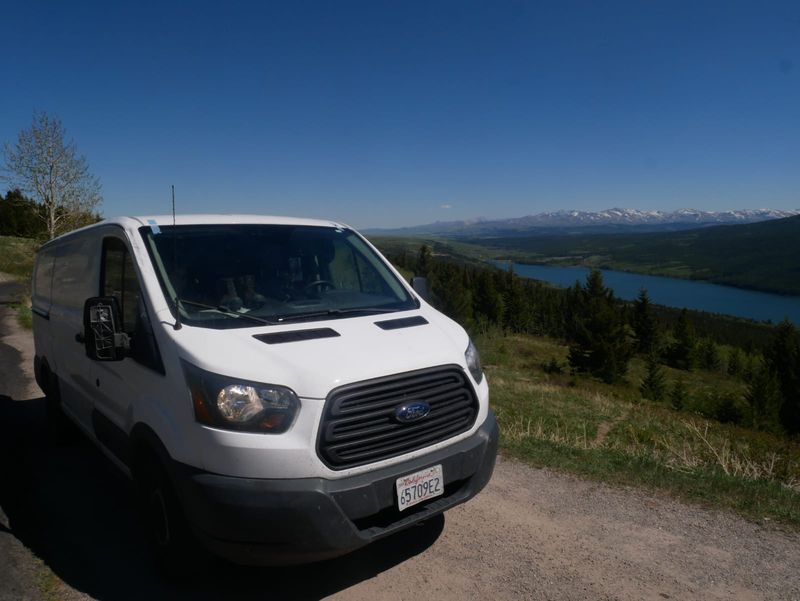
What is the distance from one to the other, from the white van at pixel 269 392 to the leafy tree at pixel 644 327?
8750cm

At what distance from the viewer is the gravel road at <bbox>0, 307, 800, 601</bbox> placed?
10.4 feet

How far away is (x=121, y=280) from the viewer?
3717mm

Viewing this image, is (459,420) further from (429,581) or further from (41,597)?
(41,597)

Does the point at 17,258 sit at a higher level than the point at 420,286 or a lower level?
lower

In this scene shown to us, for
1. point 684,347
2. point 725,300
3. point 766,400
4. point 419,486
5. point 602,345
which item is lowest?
point 725,300

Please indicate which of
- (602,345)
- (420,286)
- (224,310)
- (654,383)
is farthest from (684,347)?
(224,310)

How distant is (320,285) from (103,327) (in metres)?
1.43

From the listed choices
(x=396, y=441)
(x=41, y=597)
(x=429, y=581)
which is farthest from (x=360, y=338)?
(x=41, y=597)

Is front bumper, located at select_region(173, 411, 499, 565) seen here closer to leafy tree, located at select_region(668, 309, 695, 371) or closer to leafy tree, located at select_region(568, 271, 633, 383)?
leafy tree, located at select_region(568, 271, 633, 383)

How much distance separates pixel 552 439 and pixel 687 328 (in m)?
88.2

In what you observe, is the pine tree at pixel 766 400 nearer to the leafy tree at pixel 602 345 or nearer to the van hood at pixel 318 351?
the leafy tree at pixel 602 345

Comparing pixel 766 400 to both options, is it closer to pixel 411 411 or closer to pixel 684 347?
pixel 684 347

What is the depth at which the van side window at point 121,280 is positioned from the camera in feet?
11.4

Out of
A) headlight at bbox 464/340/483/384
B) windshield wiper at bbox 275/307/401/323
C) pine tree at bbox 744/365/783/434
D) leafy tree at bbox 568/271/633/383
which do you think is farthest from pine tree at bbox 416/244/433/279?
headlight at bbox 464/340/483/384
